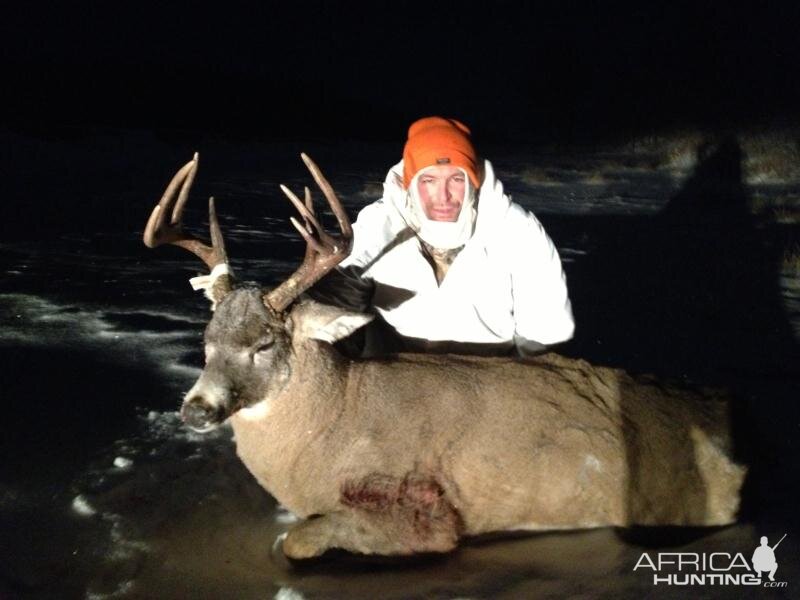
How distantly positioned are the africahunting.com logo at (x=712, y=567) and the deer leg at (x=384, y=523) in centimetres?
80

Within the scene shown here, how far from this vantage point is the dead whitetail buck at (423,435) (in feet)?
10.2

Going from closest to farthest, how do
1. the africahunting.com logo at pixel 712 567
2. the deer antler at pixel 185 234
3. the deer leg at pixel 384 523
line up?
the africahunting.com logo at pixel 712 567 → the deer leg at pixel 384 523 → the deer antler at pixel 185 234

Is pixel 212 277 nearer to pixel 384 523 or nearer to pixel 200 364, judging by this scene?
pixel 384 523

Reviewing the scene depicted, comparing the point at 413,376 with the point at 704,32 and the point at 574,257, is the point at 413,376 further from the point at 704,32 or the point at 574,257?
the point at 704,32

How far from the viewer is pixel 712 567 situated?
8.99 ft

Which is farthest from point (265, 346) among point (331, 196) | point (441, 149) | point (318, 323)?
point (441, 149)

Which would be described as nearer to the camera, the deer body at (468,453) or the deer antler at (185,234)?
the deer body at (468,453)

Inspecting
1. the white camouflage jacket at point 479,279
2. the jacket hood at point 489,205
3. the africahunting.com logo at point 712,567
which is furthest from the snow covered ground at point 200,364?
the jacket hood at point 489,205

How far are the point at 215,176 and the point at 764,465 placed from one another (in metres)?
12.1

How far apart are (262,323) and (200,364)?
5.82ft

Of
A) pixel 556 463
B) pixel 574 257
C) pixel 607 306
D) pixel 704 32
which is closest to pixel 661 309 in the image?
pixel 607 306

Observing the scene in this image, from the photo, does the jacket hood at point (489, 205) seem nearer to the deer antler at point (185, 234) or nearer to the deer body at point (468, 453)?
the deer body at point (468, 453)

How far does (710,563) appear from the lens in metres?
2.77

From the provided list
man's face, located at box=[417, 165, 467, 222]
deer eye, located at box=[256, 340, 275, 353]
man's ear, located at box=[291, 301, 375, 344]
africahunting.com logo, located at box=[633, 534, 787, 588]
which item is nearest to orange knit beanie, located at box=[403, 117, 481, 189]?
man's face, located at box=[417, 165, 467, 222]
